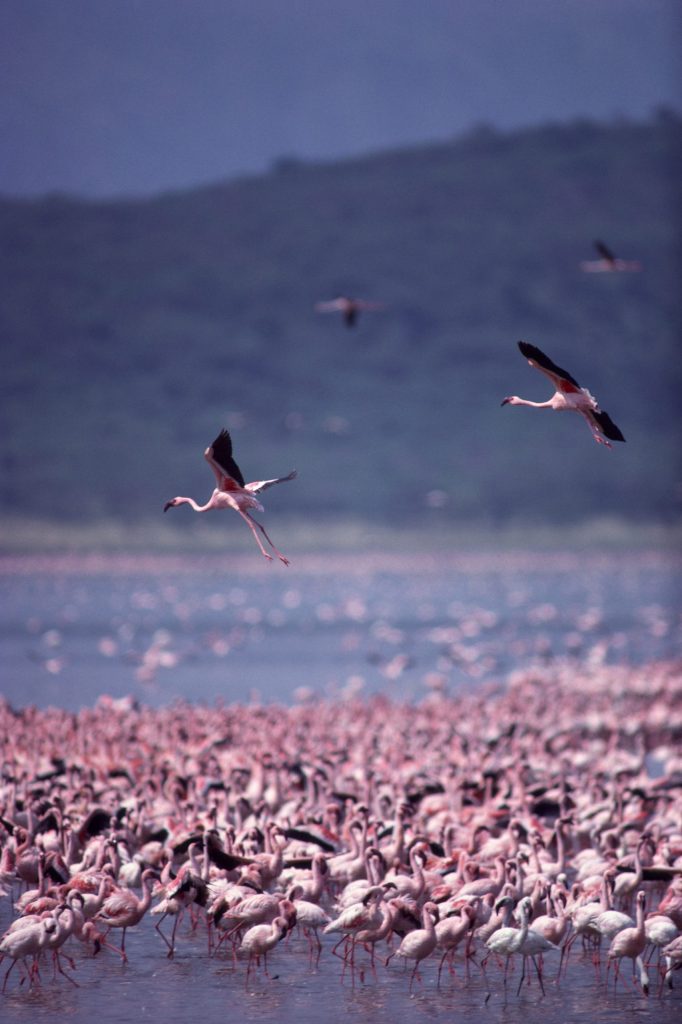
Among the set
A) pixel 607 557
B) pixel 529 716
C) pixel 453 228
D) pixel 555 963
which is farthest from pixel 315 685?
pixel 453 228

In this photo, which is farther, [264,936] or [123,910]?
[123,910]

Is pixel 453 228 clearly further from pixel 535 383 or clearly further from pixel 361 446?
pixel 361 446

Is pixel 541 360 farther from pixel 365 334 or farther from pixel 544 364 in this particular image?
pixel 365 334

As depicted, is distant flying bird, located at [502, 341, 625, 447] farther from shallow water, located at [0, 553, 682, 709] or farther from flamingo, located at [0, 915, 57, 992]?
shallow water, located at [0, 553, 682, 709]

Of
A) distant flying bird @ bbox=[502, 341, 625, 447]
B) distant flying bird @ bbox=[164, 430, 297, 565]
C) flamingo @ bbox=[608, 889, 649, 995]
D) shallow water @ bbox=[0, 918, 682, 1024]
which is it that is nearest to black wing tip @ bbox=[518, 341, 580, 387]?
distant flying bird @ bbox=[502, 341, 625, 447]

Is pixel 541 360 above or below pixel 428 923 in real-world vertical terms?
above

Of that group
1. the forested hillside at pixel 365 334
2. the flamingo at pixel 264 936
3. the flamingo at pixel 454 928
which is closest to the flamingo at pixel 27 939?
the flamingo at pixel 264 936

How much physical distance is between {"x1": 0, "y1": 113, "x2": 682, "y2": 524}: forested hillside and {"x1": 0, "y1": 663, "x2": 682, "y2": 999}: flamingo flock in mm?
83406

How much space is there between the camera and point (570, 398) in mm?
11789

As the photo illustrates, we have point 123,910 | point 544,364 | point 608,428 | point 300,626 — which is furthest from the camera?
point 300,626

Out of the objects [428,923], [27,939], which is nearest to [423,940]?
[428,923]

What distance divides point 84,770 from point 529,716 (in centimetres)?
772

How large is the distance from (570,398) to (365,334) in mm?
131139

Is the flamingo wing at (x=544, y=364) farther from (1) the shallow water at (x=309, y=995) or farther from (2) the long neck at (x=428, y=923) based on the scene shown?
(1) the shallow water at (x=309, y=995)
